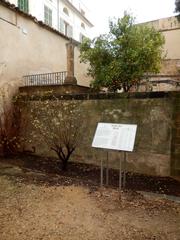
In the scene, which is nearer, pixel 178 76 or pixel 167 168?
pixel 167 168

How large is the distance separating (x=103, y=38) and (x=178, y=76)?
6.30 meters

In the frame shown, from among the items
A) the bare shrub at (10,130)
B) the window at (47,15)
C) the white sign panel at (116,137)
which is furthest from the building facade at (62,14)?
the white sign panel at (116,137)

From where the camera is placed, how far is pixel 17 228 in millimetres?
3436

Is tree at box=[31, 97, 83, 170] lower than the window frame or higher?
lower

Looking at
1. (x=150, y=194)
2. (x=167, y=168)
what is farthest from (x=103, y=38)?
(x=150, y=194)

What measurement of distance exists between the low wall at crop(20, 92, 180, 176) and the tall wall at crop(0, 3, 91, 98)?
11.6 ft

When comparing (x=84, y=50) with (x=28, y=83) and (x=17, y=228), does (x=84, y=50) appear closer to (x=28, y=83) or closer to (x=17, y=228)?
(x=28, y=83)

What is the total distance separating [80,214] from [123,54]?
6.95m

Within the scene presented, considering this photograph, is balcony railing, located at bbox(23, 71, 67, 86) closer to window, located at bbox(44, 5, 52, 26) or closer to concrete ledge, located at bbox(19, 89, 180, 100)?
concrete ledge, located at bbox(19, 89, 180, 100)

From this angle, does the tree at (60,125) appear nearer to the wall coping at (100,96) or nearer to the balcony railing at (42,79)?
the wall coping at (100,96)

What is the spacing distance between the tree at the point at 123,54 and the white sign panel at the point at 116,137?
4.63 metres

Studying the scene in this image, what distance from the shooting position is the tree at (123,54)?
9305 millimetres

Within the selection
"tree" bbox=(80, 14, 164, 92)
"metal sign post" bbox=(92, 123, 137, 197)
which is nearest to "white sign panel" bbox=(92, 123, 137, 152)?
"metal sign post" bbox=(92, 123, 137, 197)

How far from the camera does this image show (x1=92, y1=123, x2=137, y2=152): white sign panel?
4.74 m
